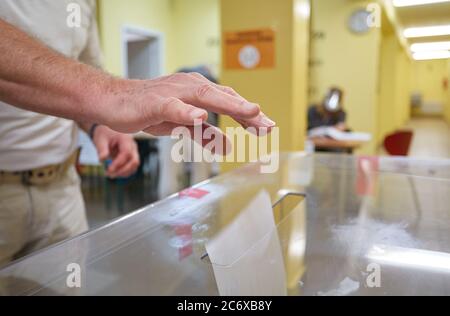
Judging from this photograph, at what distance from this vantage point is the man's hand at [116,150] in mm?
837

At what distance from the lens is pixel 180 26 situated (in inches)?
196

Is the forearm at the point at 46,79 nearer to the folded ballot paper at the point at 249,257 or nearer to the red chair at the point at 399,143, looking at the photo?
the folded ballot paper at the point at 249,257

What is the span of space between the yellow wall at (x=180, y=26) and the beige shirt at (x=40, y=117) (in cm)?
343

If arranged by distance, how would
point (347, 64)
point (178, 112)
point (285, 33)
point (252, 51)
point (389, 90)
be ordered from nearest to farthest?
1. point (178, 112)
2. point (252, 51)
3. point (285, 33)
4. point (347, 64)
5. point (389, 90)

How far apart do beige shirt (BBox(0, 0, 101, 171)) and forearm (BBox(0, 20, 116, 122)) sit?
0.70 feet

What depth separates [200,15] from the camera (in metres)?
4.85

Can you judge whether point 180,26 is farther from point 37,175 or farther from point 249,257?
point 249,257

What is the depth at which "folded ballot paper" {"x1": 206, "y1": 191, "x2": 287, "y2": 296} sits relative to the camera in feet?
1.38

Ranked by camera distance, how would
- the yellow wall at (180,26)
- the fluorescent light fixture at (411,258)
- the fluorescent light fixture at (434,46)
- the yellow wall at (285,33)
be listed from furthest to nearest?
the yellow wall at (180,26) → the yellow wall at (285,33) → the fluorescent light fixture at (434,46) → the fluorescent light fixture at (411,258)

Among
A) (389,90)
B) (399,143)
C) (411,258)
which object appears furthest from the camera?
(389,90)

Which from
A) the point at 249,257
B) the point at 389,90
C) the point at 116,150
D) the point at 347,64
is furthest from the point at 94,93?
the point at 389,90

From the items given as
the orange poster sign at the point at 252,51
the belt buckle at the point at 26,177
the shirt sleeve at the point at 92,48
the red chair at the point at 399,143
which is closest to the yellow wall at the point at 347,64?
the red chair at the point at 399,143

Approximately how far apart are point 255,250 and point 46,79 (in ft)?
1.06
